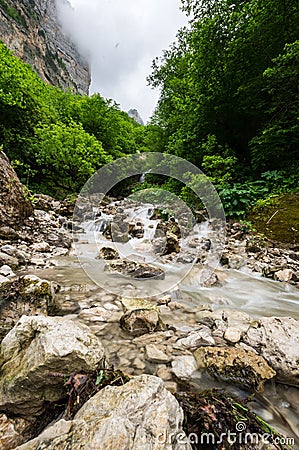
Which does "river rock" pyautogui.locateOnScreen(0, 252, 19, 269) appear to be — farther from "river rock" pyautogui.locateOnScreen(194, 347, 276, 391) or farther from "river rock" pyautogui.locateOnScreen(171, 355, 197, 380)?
"river rock" pyautogui.locateOnScreen(194, 347, 276, 391)

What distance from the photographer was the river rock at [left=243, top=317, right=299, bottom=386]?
1.49m

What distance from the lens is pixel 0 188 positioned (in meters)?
4.87

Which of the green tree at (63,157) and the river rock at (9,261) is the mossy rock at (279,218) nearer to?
the river rock at (9,261)

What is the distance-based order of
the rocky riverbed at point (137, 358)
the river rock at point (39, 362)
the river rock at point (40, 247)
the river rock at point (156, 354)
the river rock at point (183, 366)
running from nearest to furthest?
the rocky riverbed at point (137, 358) < the river rock at point (39, 362) < the river rock at point (183, 366) < the river rock at point (156, 354) < the river rock at point (40, 247)

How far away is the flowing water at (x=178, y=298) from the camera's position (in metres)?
1.43

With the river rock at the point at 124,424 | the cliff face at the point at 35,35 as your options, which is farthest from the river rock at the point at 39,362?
the cliff face at the point at 35,35

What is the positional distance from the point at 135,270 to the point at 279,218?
398 centimetres

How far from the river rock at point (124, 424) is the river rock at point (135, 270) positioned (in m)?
2.90

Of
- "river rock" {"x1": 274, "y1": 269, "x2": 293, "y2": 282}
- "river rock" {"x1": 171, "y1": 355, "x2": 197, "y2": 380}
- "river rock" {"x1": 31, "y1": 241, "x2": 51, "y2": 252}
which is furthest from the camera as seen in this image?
"river rock" {"x1": 31, "y1": 241, "x2": 51, "y2": 252}

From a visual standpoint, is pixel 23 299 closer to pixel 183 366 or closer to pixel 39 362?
pixel 39 362

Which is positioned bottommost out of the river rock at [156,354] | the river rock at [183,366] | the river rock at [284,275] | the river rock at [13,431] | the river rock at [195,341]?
the river rock at [13,431]

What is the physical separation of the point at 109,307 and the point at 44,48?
158 ft

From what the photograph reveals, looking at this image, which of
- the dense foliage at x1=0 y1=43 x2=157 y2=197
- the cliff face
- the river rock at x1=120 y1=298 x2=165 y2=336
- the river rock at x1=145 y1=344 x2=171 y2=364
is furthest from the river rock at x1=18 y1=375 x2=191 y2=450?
the cliff face

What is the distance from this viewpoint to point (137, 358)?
5.73ft
